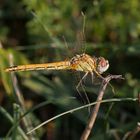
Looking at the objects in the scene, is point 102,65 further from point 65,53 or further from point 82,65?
point 65,53

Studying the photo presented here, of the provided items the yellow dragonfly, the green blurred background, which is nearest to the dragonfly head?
the yellow dragonfly

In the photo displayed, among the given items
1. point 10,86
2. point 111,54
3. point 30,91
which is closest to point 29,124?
point 10,86

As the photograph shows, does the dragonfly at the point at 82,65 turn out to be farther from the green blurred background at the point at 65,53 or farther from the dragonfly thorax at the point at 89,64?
the green blurred background at the point at 65,53

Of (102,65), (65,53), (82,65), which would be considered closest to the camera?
(102,65)

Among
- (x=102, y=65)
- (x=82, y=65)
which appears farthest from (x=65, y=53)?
(x=102, y=65)

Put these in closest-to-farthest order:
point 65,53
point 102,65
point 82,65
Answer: point 102,65, point 82,65, point 65,53

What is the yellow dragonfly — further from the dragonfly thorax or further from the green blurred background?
the green blurred background

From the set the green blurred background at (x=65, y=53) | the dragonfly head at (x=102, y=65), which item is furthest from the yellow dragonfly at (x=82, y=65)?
the green blurred background at (x=65, y=53)

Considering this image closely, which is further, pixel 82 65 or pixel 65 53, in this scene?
pixel 65 53

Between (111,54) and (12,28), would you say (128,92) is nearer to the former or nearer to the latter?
(111,54)
